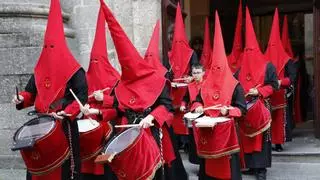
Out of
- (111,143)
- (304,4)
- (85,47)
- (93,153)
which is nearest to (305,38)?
(304,4)

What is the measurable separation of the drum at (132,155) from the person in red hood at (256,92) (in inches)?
86.8

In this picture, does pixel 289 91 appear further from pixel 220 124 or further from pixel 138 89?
pixel 138 89

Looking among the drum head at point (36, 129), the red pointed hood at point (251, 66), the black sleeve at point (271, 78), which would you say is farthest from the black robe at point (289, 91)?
the drum head at point (36, 129)

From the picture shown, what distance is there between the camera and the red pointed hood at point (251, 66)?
7629 millimetres

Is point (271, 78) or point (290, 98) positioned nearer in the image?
point (271, 78)

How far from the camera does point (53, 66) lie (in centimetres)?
565

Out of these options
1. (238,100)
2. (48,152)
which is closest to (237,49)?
(238,100)

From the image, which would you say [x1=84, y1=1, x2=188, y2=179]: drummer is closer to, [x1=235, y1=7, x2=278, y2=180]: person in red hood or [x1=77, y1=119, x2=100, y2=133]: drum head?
[x1=77, y1=119, x2=100, y2=133]: drum head

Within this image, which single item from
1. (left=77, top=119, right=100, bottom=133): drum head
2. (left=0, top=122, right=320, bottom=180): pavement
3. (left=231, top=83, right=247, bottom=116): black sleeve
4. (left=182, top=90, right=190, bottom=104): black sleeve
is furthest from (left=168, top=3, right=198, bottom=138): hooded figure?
(left=77, top=119, right=100, bottom=133): drum head

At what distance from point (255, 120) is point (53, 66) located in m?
2.73

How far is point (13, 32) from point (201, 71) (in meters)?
2.63

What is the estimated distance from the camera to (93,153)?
649cm

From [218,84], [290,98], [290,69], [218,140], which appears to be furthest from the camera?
[290,98]

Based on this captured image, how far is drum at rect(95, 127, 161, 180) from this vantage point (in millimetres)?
4898
